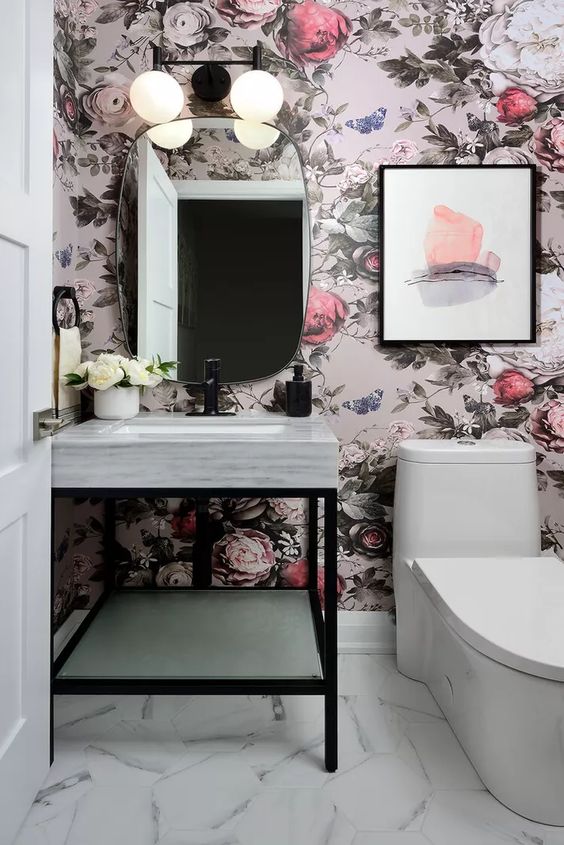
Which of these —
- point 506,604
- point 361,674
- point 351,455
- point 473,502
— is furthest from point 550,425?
point 361,674

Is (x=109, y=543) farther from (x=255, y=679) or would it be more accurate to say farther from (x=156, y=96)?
(x=156, y=96)

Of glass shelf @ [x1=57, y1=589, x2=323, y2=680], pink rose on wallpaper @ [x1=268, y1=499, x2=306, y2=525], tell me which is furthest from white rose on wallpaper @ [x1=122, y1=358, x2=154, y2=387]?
glass shelf @ [x1=57, y1=589, x2=323, y2=680]

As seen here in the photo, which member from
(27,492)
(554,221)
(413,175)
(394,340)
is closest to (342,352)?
(394,340)

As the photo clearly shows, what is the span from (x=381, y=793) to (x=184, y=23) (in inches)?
90.6

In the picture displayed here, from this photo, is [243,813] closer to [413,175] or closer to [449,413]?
[449,413]

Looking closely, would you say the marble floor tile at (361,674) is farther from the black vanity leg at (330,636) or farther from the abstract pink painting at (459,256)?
the abstract pink painting at (459,256)

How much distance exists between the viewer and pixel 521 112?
200 cm

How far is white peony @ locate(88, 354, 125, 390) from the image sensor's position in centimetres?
180

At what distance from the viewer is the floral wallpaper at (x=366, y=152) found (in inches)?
78.5

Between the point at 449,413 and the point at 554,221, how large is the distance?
2.36ft

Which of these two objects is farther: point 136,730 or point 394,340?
point 394,340

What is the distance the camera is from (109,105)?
2002mm

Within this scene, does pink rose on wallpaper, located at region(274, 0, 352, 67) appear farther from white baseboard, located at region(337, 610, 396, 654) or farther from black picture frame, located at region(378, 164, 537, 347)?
white baseboard, located at region(337, 610, 396, 654)

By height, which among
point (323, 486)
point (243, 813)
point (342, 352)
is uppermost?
point (342, 352)
